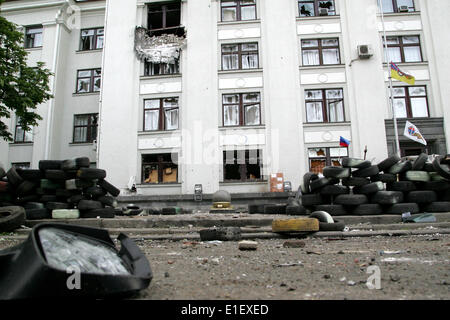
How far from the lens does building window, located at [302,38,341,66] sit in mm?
17750

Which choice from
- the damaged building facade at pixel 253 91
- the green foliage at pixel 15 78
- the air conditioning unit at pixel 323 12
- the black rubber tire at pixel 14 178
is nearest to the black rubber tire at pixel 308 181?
the black rubber tire at pixel 14 178

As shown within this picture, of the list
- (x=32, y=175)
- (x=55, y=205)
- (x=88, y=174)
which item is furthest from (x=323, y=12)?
(x=55, y=205)

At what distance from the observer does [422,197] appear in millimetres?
7223

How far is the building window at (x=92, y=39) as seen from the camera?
2108 cm

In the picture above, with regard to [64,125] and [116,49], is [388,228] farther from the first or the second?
[64,125]

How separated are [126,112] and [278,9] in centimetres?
1089

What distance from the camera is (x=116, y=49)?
62.1 ft

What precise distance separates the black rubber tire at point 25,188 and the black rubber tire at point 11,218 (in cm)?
83

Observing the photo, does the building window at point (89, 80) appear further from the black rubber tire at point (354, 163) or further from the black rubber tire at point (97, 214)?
the black rubber tire at point (354, 163)

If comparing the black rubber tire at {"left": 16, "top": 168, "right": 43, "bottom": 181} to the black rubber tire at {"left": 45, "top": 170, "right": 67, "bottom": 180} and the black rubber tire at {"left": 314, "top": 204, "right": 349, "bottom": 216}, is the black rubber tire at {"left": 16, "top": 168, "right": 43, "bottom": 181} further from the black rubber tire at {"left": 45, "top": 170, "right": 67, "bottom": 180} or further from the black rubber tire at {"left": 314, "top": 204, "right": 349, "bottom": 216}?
the black rubber tire at {"left": 314, "top": 204, "right": 349, "bottom": 216}

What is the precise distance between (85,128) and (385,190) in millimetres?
18613

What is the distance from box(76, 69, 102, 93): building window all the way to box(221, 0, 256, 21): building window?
9.25 metres

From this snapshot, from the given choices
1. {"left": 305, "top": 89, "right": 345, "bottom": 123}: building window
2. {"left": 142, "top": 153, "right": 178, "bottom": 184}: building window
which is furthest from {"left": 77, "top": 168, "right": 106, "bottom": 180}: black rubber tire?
{"left": 305, "top": 89, "right": 345, "bottom": 123}: building window
